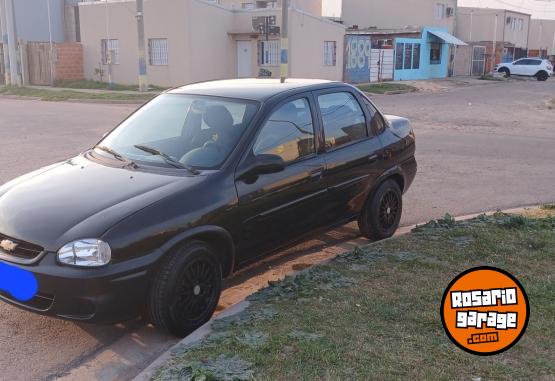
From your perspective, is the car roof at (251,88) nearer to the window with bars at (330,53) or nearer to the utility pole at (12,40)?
the utility pole at (12,40)

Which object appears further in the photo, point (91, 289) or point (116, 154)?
point (116, 154)

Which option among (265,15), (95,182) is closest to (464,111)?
(265,15)

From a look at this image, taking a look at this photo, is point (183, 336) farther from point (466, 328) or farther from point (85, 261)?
point (466, 328)

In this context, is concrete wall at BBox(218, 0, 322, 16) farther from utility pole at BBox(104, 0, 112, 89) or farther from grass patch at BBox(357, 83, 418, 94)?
utility pole at BBox(104, 0, 112, 89)

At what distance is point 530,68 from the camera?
45875 mm

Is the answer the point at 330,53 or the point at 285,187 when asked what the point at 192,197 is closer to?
the point at 285,187

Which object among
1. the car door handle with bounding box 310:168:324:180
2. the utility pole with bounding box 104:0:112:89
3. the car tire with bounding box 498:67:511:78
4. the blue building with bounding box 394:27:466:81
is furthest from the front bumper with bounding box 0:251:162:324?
the car tire with bounding box 498:67:511:78

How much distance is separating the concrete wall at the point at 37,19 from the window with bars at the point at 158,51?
1083 cm

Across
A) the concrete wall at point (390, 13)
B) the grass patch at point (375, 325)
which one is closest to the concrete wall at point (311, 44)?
the concrete wall at point (390, 13)

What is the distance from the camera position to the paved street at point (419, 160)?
410cm

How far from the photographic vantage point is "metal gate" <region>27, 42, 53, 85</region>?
3022 centimetres

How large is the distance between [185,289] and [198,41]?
983 inches

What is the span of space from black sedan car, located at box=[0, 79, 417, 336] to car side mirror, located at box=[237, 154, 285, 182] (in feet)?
0.04

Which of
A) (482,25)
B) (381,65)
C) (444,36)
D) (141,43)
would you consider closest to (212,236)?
(141,43)
